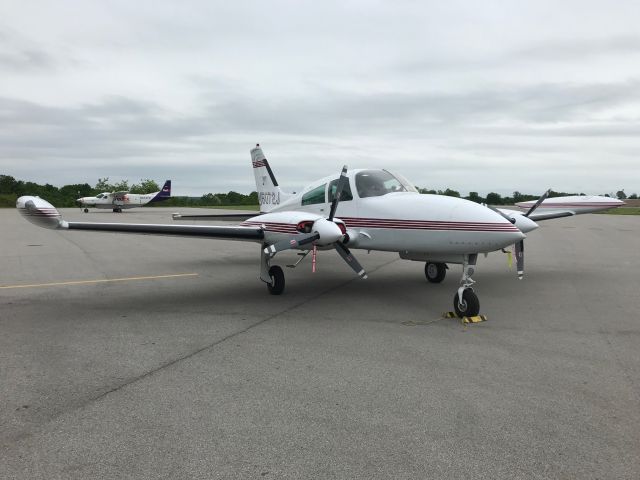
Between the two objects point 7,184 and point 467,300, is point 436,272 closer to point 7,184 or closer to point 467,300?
point 467,300

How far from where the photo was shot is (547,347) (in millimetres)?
5988

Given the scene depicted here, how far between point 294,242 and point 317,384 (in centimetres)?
411

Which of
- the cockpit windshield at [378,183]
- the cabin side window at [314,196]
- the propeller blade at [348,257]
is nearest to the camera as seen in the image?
the propeller blade at [348,257]

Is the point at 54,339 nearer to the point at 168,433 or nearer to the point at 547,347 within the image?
the point at 168,433

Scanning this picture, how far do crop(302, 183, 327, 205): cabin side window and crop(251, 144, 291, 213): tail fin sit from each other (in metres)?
3.97

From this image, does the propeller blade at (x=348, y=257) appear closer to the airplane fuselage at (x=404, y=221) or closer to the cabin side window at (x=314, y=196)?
the airplane fuselage at (x=404, y=221)

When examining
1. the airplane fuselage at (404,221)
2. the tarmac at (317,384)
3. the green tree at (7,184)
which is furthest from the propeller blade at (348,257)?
the green tree at (7,184)

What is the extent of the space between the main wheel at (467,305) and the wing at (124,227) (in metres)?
4.40

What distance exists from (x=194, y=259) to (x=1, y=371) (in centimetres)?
1095

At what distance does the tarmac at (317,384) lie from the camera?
3.33 meters

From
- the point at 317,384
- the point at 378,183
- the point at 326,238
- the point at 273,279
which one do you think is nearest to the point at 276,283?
the point at 273,279

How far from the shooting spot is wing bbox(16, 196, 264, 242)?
7.48 meters

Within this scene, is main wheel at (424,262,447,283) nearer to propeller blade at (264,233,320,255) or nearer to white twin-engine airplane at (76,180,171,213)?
propeller blade at (264,233,320,255)

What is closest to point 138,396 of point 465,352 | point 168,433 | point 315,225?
point 168,433
